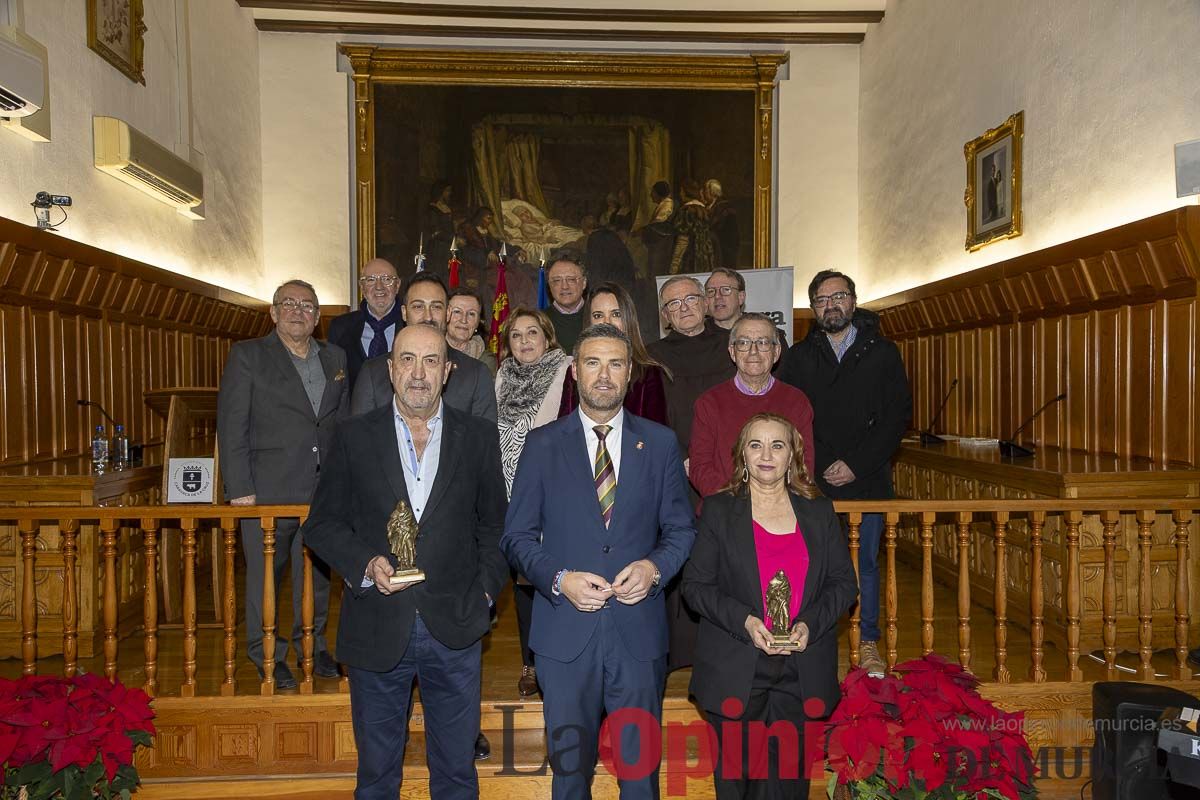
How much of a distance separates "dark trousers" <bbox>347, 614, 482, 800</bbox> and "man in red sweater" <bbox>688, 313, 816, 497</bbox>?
1.08m

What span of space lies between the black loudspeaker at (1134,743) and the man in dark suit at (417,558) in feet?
7.22

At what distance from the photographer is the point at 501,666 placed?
14.0 ft

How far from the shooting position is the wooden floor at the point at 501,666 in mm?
3580

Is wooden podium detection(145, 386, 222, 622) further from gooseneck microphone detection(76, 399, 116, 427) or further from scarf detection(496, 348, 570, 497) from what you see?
scarf detection(496, 348, 570, 497)

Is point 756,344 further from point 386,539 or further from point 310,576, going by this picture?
point 310,576

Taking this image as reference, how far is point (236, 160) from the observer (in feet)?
26.7

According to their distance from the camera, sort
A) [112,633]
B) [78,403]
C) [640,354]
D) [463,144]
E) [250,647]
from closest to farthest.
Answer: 1. [640,354]
2. [112,633]
3. [250,647]
4. [78,403]
5. [463,144]

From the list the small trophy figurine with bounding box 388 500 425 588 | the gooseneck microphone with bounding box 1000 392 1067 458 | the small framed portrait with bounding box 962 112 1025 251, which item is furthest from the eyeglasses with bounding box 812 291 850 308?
the small framed portrait with bounding box 962 112 1025 251

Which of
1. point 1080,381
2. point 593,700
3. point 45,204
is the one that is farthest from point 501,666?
point 1080,381

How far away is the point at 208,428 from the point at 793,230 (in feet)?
18.5

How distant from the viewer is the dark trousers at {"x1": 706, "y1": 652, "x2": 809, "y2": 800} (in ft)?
8.74

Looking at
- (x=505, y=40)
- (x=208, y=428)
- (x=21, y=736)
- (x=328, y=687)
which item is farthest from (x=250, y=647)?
(x=505, y=40)

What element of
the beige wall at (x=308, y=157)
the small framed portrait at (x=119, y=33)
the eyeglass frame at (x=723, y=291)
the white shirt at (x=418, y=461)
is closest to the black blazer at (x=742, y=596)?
the white shirt at (x=418, y=461)

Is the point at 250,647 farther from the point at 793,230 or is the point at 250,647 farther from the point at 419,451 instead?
the point at 793,230
